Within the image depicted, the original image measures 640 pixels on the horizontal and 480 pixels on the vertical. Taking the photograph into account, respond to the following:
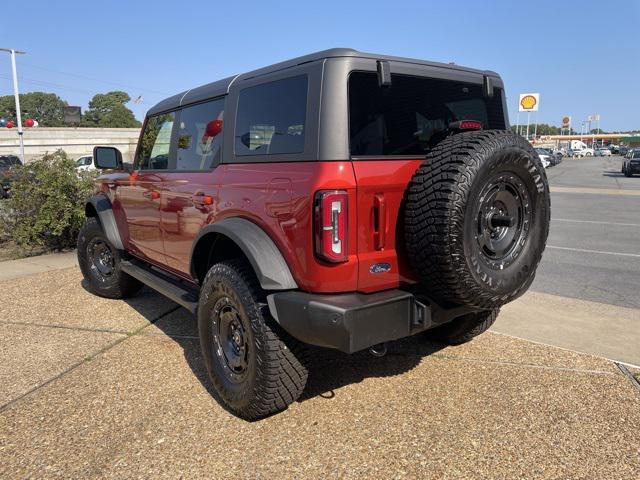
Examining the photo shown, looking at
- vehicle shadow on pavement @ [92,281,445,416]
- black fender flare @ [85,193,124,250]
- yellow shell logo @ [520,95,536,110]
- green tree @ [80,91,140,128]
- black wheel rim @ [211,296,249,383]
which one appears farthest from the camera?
green tree @ [80,91,140,128]

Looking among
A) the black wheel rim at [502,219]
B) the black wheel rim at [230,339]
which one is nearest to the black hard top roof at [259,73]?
the black wheel rim at [502,219]

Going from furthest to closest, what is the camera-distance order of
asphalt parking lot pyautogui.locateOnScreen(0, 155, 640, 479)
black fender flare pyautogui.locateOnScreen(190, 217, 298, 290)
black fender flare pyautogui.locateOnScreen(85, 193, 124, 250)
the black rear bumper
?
black fender flare pyautogui.locateOnScreen(85, 193, 124, 250)
black fender flare pyautogui.locateOnScreen(190, 217, 298, 290)
asphalt parking lot pyautogui.locateOnScreen(0, 155, 640, 479)
the black rear bumper

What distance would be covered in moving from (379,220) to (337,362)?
153cm

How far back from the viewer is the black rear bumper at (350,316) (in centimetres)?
240

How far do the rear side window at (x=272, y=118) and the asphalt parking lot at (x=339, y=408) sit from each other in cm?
159

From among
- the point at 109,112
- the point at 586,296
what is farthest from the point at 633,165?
→ the point at 109,112

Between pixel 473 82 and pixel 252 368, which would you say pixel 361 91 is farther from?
pixel 252 368

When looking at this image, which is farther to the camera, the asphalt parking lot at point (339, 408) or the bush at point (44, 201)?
the bush at point (44, 201)

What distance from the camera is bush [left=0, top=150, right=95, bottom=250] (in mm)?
7816

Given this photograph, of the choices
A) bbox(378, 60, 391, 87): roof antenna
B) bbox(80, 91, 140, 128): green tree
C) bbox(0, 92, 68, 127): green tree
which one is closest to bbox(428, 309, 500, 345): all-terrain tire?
bbox(378, 60, 391, 87): roof antenna

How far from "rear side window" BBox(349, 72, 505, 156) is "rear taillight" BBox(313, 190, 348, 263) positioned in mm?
298

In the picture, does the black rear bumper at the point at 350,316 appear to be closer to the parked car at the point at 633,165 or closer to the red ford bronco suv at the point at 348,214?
the red ford bronco suv at the point at 348,214

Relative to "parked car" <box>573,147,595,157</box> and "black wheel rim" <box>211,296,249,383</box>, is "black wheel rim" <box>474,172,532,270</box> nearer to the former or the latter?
"black wheel rim" <box>211,296,249,383</box>

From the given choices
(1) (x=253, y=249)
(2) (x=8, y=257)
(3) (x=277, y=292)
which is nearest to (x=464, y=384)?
(3) (x=277, y=292)
